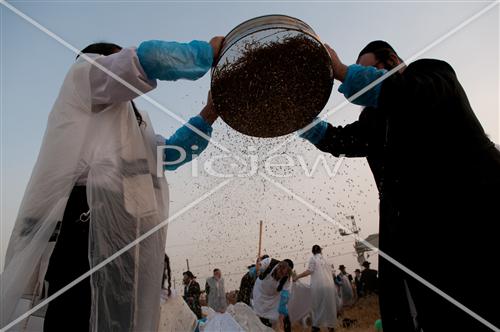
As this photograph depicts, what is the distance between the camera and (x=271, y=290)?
7.79m

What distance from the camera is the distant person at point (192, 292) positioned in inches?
303

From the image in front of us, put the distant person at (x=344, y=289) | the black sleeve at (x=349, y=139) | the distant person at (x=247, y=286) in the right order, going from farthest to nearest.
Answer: the distant person at (x=344, y=289)
the distant person at (x=247, y=286)
the black sleeve at (x=349, y=139)

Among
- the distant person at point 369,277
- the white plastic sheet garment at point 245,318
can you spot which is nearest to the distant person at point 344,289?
the distant person at point 369,277

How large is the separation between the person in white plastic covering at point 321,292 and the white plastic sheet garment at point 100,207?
6.83 meters

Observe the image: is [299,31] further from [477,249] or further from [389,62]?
[477,249]

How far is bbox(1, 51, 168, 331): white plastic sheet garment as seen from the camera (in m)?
1.60

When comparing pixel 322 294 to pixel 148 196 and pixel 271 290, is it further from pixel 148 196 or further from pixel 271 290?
pixel 148 196

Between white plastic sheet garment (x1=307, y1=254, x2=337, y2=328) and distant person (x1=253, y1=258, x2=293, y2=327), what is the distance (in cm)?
77

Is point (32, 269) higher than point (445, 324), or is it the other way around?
point (32, 269)

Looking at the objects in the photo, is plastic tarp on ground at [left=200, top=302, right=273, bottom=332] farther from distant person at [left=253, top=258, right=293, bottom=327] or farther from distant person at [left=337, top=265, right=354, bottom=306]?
distant person at [left=337, top=265, right=354, bottom=306]

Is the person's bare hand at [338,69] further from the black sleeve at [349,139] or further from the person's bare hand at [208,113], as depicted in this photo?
the person's bare hand at [208,113]

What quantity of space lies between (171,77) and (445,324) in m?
1.77

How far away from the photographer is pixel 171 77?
6.40 ft

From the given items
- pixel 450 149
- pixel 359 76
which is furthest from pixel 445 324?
pixel 359 76
